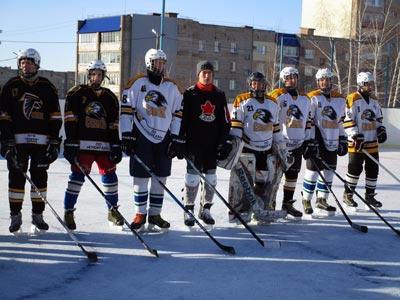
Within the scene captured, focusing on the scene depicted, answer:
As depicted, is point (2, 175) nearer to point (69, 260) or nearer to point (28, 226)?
point (28, 226)

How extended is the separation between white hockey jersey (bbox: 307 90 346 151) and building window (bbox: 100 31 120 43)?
35.0 metres

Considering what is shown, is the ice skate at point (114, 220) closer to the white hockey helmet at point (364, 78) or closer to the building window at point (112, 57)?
the white hockey helmet at point (364, 78)

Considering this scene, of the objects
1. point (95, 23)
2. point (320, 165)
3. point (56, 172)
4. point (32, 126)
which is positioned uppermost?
point (95, 23)

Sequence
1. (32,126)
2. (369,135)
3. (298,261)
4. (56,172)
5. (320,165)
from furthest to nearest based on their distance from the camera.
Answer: (56,172), (369,135), (320,165), (32,126), (298,261)

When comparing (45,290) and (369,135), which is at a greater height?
(369,135)

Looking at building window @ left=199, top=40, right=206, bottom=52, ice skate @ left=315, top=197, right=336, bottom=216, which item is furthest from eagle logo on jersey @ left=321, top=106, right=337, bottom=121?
building window @ left=199, top=40, right=206, bottom=52

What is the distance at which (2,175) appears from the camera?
7.58m

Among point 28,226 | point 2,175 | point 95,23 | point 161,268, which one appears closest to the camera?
point 161,268

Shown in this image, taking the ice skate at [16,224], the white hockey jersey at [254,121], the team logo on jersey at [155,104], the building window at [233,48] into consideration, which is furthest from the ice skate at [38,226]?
the building window at [233,48]

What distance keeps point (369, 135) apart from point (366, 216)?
93cm

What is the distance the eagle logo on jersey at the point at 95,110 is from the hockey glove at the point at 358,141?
108 inches

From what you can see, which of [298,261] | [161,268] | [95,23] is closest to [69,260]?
[161,268]

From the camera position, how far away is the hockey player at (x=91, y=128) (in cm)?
450

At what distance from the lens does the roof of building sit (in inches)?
1558
